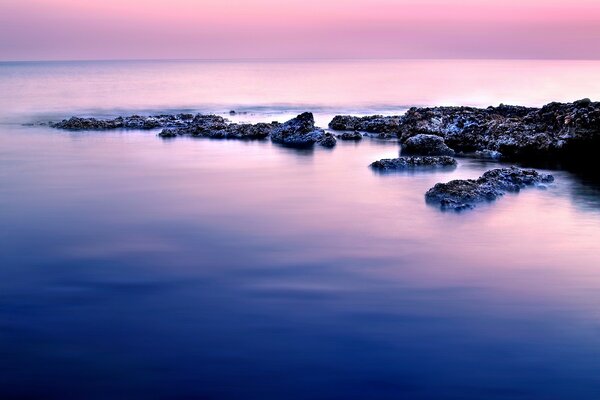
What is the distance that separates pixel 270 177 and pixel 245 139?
7242 mm

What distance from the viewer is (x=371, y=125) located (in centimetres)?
2462

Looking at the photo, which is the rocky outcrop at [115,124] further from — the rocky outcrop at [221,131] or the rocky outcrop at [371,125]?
the rocky outcrop at [371,125]

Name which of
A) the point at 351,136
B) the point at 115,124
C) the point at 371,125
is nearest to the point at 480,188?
the point at 351,136

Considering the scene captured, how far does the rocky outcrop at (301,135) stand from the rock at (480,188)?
26.5ft

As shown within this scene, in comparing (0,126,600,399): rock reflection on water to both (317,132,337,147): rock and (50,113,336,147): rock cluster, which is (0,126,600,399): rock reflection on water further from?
(50,113,336,147): rock cluster

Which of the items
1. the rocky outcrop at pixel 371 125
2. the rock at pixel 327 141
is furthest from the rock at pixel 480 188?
the rocky outcrop at pixel 371 125

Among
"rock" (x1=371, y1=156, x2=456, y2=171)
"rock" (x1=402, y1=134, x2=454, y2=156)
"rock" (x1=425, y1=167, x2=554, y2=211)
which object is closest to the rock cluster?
"rock" (x1=402, y1=134, x2=454, y2=156)

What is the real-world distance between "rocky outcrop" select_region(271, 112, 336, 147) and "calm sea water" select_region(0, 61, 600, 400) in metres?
5.14

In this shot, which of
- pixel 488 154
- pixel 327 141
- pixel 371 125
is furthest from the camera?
pixel 371 125

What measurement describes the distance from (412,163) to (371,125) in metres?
9.32

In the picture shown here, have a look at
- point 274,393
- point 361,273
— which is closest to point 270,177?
point 361,273

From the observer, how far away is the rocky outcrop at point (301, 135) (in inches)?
818

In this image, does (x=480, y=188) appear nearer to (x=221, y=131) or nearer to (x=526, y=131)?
(x=526, y=131)

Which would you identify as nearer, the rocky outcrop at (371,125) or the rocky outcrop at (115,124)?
the rocky outcrop at (371,125)
